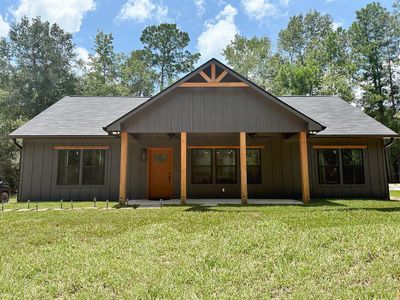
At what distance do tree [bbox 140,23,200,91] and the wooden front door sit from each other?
27.6 metres

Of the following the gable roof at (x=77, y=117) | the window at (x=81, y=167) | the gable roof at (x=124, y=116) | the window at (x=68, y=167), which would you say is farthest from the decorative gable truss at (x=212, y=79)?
the window at (x=68, y=167)

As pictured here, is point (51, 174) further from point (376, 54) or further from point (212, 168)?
point (376, 54)

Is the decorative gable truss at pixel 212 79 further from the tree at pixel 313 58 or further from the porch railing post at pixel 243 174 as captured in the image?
the tree at pixel 313 58

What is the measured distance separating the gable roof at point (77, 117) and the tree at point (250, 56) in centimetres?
2187

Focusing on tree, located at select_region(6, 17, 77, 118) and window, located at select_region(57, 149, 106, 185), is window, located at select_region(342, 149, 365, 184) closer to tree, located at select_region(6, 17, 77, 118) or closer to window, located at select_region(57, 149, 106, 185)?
window, located at select_region(57, 149, 106, 185)

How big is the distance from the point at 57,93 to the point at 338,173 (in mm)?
28676

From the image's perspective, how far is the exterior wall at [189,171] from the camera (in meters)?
12.1

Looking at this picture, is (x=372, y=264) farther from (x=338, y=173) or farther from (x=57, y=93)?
(x=57, y=93)

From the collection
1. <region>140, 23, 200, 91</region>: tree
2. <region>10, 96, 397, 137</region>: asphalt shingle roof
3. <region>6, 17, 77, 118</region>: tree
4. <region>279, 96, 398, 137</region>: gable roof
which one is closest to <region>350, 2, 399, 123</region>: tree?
<region>140, 23, 200, 91</region>: tree

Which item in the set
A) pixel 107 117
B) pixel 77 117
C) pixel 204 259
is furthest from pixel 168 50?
pixel 204 259

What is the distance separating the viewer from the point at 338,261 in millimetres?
3809

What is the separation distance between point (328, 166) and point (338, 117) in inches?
110

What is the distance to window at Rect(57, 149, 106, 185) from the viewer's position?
483 inches

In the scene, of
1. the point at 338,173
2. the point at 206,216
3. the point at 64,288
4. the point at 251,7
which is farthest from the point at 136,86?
the point at 64,288
